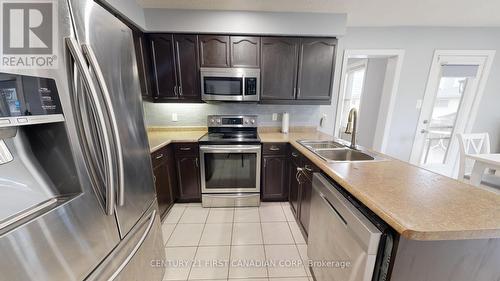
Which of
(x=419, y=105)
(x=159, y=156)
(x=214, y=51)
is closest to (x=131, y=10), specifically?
(x=214, y=51)

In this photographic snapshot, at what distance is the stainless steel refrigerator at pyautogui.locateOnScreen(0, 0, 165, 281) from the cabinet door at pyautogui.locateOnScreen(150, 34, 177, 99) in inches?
56.8

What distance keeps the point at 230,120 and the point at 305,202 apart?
1.45 metres

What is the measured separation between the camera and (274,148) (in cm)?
228

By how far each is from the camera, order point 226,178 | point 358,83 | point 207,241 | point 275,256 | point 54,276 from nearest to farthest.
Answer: point 54,276, point 275,256, point 207,241, point 226,178, point 358,83

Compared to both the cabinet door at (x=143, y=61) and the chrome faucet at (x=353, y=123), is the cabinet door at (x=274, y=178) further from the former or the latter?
the cabinet door at (x=143, y=61)

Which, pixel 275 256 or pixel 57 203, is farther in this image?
pixel 275 256

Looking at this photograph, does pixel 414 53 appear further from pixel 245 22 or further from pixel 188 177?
pixel 188 177

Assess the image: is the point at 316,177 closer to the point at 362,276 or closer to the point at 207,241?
the point at 362,276

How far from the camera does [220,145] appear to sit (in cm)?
220

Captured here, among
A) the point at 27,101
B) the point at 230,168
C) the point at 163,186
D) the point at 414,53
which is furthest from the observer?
the point at 414,53

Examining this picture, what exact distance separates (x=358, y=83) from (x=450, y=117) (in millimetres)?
1799

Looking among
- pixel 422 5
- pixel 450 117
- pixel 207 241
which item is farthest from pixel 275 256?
pixel 450 117

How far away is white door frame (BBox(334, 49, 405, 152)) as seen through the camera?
8.66 feet

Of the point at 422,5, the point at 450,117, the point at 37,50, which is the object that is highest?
the point at 422,5
